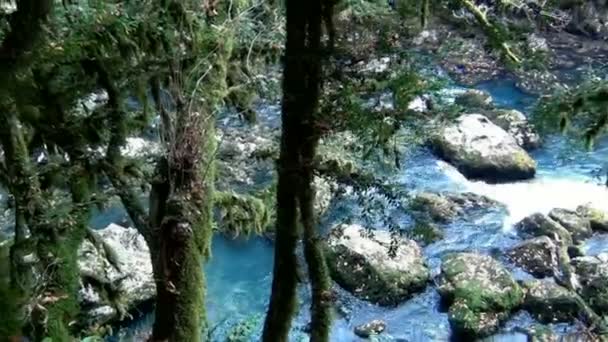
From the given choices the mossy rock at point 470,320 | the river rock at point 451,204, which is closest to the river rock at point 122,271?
the mossy rock at point 470,320

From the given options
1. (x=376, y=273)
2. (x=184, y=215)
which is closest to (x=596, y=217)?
(x=376, y=273)

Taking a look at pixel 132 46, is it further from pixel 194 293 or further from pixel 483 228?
pixel 483 228

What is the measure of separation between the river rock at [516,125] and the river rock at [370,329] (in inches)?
238

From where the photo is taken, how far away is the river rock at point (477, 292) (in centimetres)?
1008

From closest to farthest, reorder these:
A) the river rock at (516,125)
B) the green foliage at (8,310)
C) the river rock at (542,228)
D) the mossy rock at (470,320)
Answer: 1. the green foliage at (8,310)
2. the mossy rock at (470,320)
3. the river rock at (542,228)
4. the river rock at (516,125)

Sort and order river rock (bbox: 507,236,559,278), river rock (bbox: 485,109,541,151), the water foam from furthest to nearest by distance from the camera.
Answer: river rock (bbox: 485,109,541,151), the water foam, river rock (bbox: 507,236,559,278)

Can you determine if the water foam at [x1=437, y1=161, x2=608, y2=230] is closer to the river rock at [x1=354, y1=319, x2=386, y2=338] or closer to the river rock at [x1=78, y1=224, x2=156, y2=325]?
the river rock at [x1=354, y1=319, x2=386, y2=338]

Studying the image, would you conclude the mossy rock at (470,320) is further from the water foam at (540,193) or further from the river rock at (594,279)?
the water foam at (540,193)

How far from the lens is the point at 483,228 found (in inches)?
492

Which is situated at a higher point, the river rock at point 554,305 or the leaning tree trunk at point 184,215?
the leaning tree trunk at point 184,215

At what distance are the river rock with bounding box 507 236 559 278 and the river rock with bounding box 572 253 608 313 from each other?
0.35 m

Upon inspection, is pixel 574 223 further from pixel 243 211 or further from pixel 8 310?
pixel 8 310

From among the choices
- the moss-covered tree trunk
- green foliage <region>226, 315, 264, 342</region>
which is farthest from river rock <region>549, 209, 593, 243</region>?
the moss-covered tree trunk

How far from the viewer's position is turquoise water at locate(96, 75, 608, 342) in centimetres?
1013
